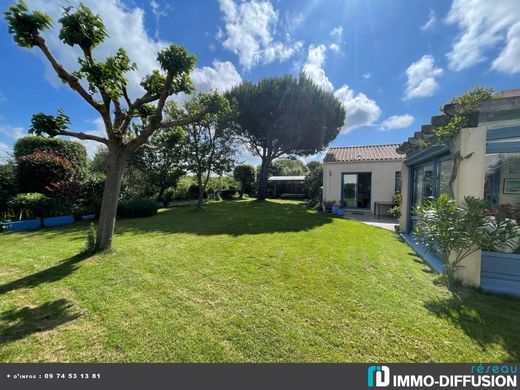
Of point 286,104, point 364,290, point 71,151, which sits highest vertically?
point 286,104

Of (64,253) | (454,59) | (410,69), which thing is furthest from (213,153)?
(454,59)

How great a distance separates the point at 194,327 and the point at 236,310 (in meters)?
0.57

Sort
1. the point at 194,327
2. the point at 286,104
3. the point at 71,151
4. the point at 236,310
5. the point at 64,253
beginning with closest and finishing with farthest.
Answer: the point at 194,327, the point at 236,310, the point at 64,253, the point at 71,151, the point at 286,104

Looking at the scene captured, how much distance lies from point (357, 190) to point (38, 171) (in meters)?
16.6

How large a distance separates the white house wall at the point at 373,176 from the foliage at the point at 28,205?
558 inches

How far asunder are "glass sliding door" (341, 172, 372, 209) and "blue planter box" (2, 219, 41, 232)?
1510 centimetres

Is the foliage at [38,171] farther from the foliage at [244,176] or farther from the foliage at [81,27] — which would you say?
the foliage at [244,176]

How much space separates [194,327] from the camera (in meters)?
2.42

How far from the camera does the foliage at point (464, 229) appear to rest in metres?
3.21

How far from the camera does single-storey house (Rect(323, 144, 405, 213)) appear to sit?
1262 cm

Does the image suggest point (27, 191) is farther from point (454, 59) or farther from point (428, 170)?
point (454, 59)

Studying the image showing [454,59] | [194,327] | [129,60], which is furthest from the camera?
[454,59]

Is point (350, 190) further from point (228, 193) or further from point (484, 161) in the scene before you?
point (228, 193)
